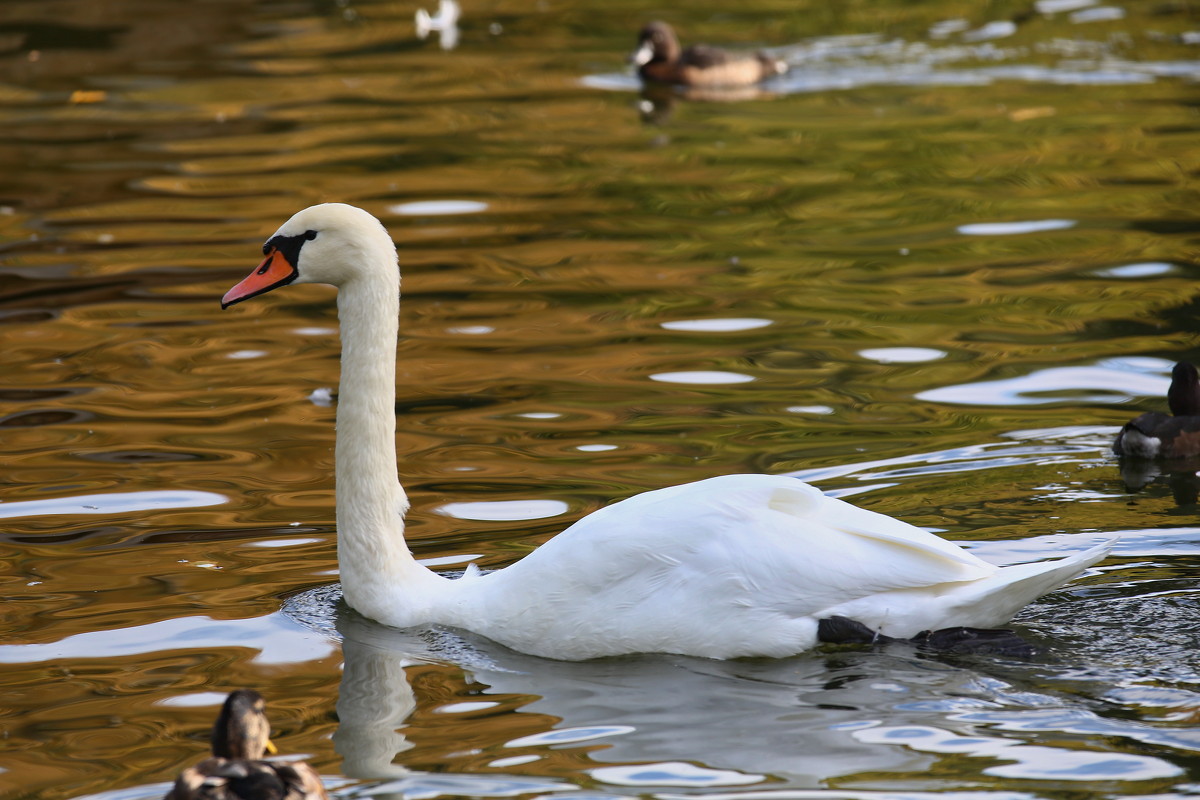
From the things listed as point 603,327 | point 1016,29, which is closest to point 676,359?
point 603,327

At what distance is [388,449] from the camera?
6.62m

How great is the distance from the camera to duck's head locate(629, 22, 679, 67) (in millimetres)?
19516

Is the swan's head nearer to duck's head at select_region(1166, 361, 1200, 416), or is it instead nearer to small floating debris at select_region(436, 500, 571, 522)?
small floating debris at select_region(436, 500, 571, 522)

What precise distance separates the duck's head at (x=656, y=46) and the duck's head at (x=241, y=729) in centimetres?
1553

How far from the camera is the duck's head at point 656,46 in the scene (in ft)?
64.0

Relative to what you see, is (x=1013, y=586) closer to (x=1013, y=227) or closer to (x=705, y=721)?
(x=705, y=721)

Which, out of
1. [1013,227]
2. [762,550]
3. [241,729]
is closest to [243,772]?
[241,729]

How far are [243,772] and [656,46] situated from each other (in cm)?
1592

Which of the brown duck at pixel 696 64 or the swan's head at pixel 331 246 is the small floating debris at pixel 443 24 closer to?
the brown duck at pixel 696 64

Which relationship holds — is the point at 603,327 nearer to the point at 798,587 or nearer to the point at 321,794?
the point at 798,587

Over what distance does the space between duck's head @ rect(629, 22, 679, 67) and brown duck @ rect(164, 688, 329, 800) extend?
51.0 feet

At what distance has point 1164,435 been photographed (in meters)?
8.25

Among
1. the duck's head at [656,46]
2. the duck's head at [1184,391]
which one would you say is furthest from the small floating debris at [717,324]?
the duck's head at [656,46]

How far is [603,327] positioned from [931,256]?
9.43 feet
